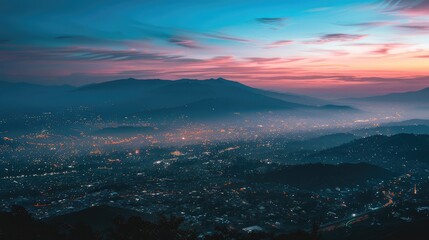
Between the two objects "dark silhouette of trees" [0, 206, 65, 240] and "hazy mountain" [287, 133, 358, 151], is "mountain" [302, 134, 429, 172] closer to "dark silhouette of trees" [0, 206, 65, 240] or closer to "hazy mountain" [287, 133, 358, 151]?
"hazy mountain" [287, 133, 358, 151]

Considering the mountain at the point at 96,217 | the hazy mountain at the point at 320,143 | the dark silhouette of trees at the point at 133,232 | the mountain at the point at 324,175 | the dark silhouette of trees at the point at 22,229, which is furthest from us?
the hazy mountain at the point at 320,143

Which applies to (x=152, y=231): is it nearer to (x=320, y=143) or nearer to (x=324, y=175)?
(x=324, y=175)

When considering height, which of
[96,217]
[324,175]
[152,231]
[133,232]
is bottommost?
[324,175]

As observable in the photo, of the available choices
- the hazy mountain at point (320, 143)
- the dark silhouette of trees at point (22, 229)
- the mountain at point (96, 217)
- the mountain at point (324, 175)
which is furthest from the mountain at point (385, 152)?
the dark silhouette of trees at point (22, 229)

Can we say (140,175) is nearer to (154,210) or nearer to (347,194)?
(154,210)

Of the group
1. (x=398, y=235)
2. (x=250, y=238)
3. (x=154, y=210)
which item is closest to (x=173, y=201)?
(x=154, y=210)

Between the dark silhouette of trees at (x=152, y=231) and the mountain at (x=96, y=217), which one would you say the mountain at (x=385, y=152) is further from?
the dark silhouette of trees at (x=152, y=231)

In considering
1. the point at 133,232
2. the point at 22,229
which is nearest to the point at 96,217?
the point at 22,229
